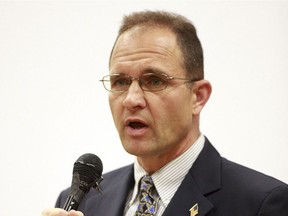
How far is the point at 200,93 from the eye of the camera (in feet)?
9.35

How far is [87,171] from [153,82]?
0.64m

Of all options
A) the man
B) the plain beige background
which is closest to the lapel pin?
the man

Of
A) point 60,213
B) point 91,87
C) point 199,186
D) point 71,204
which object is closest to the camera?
point 60,213

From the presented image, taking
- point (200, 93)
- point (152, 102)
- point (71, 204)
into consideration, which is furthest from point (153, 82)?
point (71, 204)

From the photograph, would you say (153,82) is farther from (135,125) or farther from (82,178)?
(82,178)

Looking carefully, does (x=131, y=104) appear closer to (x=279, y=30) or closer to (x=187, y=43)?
(x=187, y=43)

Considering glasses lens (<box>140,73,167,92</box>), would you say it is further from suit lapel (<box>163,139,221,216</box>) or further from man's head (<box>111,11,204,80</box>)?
Answer: suit lapel (<box>163,139,221,216</box>)

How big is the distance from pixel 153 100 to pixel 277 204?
83cm

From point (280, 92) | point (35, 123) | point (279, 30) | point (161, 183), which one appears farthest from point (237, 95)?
point (35, 123)

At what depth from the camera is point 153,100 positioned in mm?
2607

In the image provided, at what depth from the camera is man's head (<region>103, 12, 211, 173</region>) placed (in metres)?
2.60

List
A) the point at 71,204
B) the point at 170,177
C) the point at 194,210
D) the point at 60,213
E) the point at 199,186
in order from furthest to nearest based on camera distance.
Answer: the point at 170,177 < the point at 199,186 < the point at 194,210 < the point at 71,204 < the point at 60,213

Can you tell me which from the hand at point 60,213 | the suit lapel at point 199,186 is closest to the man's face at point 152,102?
the suit lapel at point 199,186

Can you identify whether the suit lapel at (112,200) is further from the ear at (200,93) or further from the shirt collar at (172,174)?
the ear at (200,93)
